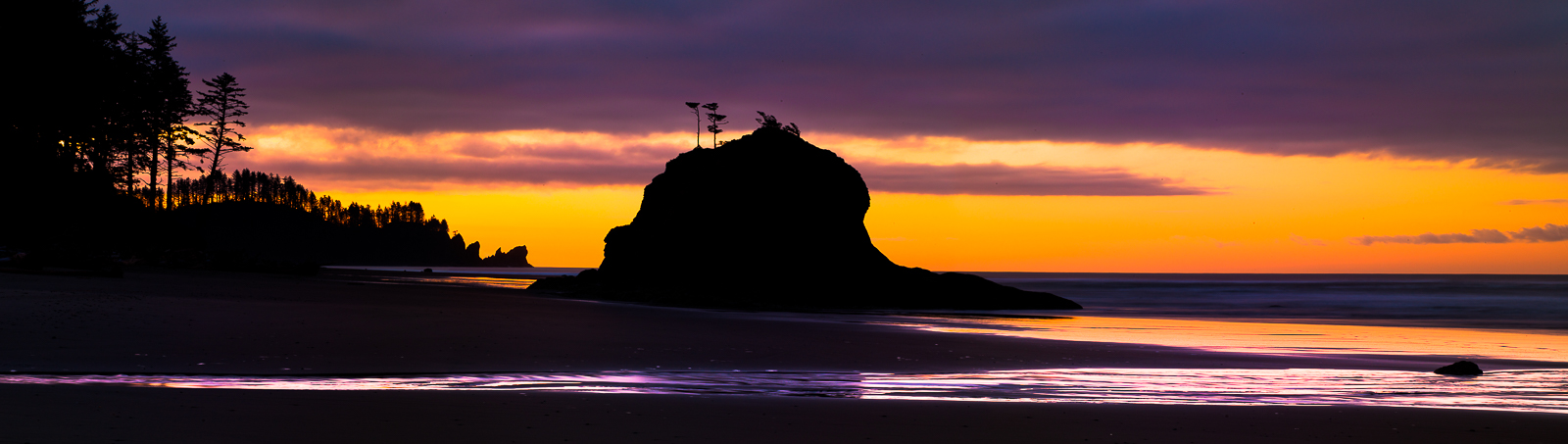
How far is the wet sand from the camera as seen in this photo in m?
6.52

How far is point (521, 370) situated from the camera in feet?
34.7

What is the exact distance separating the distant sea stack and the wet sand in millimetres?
18688

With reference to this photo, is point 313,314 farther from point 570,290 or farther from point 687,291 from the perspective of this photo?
point 570,290

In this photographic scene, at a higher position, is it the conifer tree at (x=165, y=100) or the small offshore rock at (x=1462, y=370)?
the conifer tree at (x=165, y=100)

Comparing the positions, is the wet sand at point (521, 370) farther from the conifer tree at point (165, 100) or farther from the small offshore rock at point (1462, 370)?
the conifer tree at point (165, 100)

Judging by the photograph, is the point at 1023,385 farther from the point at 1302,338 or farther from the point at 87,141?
the point at 87,141

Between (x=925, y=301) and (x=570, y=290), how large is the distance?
14347mm

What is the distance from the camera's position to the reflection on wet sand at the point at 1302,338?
17.4 m

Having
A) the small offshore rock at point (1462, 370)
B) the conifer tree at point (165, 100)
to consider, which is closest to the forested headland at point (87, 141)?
the conifer tree at point (165, 100)

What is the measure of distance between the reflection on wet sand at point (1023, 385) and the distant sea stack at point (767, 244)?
79.4ft

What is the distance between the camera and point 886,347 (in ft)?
49.6

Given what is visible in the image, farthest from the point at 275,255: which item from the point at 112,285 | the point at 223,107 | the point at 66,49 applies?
the point at 112,285

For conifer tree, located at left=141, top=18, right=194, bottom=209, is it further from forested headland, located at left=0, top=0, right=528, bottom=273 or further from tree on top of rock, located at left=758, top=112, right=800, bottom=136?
tree on top of rock, located at left=758, top=112, right=800, bottom=136

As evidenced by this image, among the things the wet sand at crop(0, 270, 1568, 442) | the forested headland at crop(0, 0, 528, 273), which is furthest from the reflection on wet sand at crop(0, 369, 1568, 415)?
the forested headland at crop(0, 0, 528, 273)
